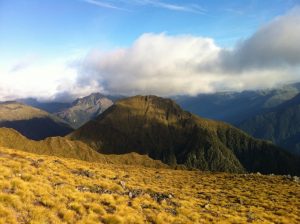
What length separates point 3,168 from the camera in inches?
1180

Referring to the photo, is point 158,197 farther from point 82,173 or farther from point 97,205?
point 97,205

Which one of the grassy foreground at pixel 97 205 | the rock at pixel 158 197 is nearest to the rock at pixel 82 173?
the grassy foreground at pixel 97 205

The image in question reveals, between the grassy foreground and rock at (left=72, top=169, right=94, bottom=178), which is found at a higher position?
rock at (left=72, top=169, right=94, bottom=178)

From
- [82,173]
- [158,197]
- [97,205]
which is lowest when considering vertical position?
[158,197]

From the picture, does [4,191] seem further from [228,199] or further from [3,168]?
[228,199]

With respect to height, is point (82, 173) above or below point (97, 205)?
above

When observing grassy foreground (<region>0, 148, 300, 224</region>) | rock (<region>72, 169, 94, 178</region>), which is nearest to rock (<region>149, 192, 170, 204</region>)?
grassy foreground (<region>0, 148, 300, 224</region>)

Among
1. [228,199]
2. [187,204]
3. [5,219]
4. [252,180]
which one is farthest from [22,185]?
[252,180]

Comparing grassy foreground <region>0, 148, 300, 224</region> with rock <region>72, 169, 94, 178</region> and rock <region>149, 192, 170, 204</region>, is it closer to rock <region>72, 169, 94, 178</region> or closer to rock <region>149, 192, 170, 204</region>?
rock <region>149, 192, 170, 204</region>

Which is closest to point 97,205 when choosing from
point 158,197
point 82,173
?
point 158,197

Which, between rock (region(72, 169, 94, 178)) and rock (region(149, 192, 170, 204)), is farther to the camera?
rock (region(72, 169, 94, 178))

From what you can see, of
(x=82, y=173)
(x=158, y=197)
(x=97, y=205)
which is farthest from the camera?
(x=82, y=173)

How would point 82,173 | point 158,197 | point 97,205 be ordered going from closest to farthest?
1. point 97,205
2. point 158,197
3. point 82,173

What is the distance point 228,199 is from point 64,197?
2807 centimetres
